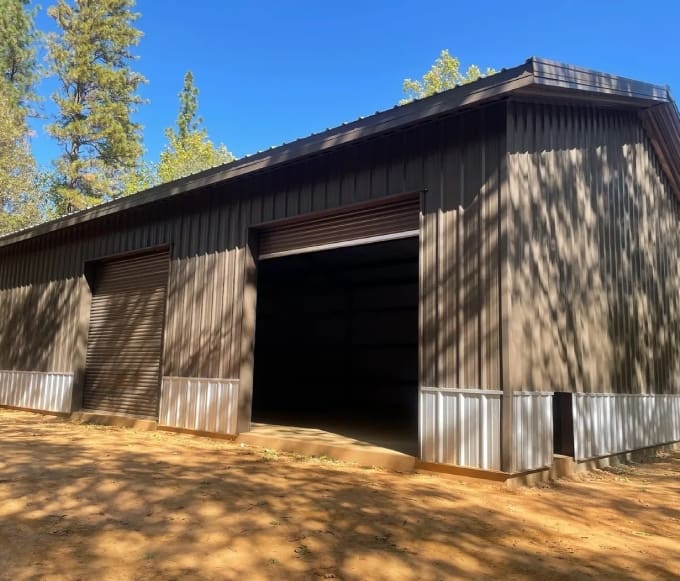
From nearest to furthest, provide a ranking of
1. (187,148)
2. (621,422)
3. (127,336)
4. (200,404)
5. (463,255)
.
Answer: (463,255)
(621,422)
(200,404)
(127,336)
(187,148)

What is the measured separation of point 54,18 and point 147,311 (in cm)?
2679

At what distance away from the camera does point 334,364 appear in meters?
17.8

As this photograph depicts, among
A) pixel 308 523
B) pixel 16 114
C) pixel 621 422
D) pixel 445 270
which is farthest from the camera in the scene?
pixel 16 114

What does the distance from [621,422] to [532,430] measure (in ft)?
Answer: 10.0

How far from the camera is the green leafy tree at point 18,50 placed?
30.7 m

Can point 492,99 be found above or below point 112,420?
above

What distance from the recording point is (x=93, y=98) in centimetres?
3072

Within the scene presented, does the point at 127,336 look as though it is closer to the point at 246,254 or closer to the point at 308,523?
the point at 246,254

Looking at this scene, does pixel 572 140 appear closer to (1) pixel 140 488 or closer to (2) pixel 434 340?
(2) pixel 434 340

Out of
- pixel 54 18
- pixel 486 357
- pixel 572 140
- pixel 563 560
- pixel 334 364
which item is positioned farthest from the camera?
pixel 54 18

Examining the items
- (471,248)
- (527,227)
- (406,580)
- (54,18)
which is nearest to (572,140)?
(527,227)

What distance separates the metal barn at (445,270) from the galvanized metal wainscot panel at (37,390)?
5cm

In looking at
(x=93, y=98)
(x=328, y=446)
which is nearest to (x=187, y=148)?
(x=93, y=98)

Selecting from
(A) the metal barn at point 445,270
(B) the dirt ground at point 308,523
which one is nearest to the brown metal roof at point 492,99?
(A) the metal barn at point 445,270
